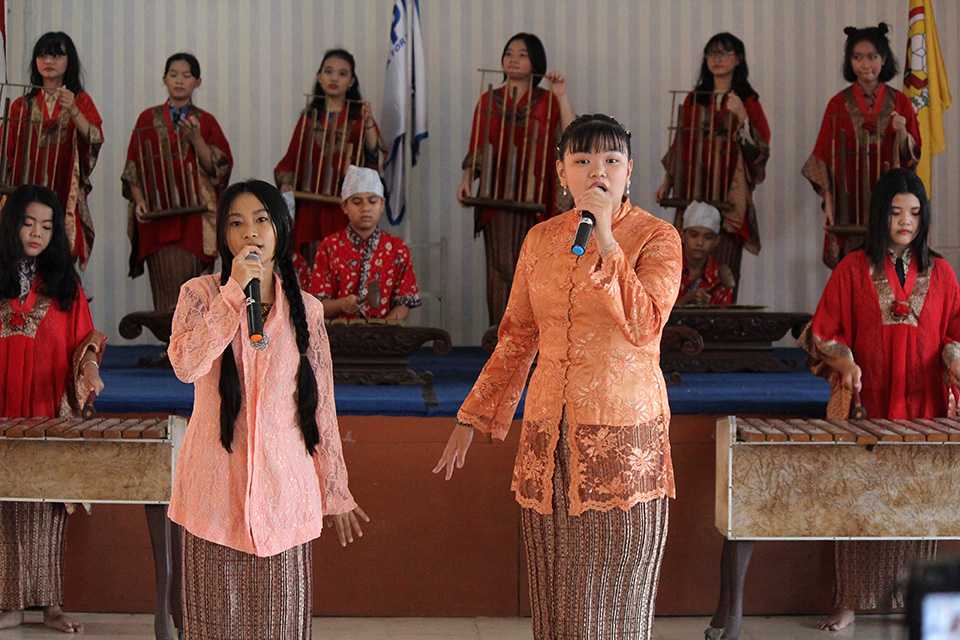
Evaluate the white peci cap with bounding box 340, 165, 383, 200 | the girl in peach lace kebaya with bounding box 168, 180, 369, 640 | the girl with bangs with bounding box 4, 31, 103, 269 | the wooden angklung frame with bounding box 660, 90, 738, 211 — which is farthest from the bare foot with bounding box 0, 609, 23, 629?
the wooden angklung frame with bounding box 660, 90, 738, 211

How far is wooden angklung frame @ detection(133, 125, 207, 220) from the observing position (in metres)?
6.01

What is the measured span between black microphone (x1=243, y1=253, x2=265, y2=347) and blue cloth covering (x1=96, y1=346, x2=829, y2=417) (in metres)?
1.64

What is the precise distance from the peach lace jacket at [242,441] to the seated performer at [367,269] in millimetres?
2196

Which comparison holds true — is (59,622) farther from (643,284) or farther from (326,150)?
(326,150)

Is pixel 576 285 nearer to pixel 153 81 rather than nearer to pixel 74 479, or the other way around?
pixel 74 479

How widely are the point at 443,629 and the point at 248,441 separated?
1.64m

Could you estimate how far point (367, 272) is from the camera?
15.9 ft

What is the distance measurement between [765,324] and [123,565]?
2.93 meters

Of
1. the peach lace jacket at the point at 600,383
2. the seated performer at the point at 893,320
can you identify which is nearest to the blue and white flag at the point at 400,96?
the seated performer at the point at 893,320

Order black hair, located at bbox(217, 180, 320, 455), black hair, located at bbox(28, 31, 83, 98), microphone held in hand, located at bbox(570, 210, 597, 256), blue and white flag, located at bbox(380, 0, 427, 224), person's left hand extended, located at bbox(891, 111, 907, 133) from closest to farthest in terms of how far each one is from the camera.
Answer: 1. microphone held in hand, located at bbox(570, 210, 597, 256)
2. black hair, located at bbox(217, 180, 320, 455)
3. person's left hand extended, located at bbox(891, 111, 907, 133)
4. black hair, located at bbox(28, 31, 83, 98)
5. blue and white flag, located at bbox(380, 0, 427, 224)

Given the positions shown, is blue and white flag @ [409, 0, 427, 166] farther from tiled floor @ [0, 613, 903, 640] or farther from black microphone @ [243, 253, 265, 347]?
A: black microphone @ [243, 253, 265, 347]

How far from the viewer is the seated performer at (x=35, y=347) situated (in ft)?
12.1

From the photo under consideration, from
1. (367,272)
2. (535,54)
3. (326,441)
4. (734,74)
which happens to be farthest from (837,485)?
(734,74)

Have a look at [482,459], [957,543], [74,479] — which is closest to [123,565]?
[74,479]
